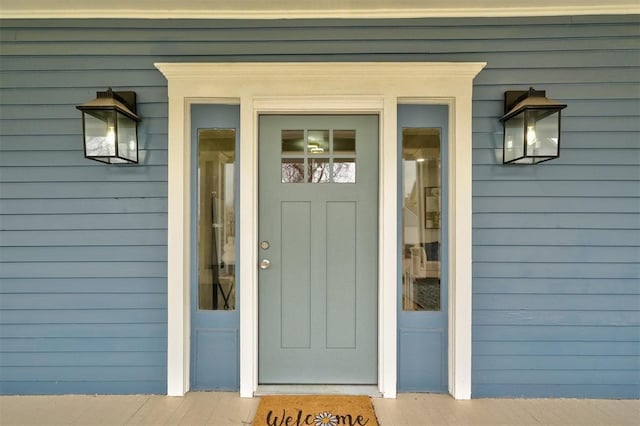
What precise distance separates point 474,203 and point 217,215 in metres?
1.72

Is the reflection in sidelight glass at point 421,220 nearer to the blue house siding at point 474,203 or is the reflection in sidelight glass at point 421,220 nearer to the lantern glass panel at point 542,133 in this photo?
the blue house siding at point 474,203

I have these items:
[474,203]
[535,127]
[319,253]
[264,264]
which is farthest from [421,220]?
[264,264]

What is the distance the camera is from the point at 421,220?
233cm

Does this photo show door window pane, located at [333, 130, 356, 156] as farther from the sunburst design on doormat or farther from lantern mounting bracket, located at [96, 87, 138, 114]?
the sunburst design on doormat

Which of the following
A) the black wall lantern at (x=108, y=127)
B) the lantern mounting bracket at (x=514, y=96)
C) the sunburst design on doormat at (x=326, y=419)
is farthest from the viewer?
the lantern mounting bracket at (x=514, y=96)

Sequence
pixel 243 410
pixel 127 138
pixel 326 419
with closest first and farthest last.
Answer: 1. pixel 326 419
2. pixel 243 410
3. pixel 127 138

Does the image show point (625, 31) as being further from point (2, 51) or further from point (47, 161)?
point (2, 51)

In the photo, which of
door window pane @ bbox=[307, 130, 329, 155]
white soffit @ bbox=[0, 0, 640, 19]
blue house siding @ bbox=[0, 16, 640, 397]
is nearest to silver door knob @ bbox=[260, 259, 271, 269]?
blue house siding @ bbox=[0, 16, 640, 397]

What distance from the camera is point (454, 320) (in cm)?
226

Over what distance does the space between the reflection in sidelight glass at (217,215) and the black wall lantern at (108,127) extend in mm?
440

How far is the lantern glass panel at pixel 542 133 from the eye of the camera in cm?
208

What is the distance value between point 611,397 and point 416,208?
69.9 inches

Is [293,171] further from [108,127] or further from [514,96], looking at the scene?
[514,96]

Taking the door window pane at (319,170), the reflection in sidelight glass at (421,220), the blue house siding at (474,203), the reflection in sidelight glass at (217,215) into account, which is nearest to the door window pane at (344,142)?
the door window pane at (319,170)
